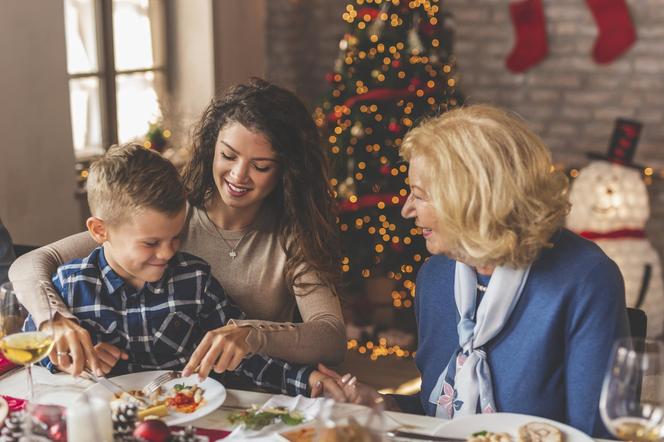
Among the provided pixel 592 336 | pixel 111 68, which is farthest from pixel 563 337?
pixel 111 68

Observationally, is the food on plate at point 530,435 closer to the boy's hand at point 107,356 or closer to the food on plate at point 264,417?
the food on plate at point 264,417

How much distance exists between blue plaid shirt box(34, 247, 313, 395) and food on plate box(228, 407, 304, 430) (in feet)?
0.79

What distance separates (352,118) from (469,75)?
141 centimetres

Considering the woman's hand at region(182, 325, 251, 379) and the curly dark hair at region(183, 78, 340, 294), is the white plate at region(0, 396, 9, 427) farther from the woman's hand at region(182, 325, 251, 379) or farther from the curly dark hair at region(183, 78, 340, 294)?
the curly dark hair at region(183, 78, 340, 294)

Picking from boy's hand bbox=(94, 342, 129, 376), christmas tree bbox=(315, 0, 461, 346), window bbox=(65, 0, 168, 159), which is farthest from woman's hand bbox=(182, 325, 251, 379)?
window bbox=(65, 0, 168, 159)

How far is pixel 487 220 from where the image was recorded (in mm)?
1646

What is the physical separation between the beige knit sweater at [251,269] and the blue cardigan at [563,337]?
1.40 feet

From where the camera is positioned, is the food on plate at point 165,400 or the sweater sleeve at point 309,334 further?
the sweater sleeve at point 309,334

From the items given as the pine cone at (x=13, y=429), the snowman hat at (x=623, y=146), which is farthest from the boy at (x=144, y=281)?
the snowman hat at (x=623, y=146)

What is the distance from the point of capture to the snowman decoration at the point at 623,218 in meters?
4.24

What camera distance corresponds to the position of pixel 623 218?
4.26 meters

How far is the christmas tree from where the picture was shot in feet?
13.0

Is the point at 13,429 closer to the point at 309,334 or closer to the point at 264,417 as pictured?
the point at 264,417

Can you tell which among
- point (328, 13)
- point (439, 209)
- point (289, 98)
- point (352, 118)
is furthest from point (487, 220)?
point (328, 13)
